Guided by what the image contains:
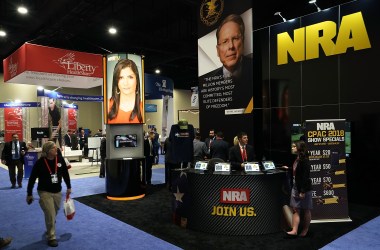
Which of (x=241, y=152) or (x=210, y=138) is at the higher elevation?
(x=210, y=138)

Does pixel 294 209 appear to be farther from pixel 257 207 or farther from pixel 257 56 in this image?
pixel 257 56

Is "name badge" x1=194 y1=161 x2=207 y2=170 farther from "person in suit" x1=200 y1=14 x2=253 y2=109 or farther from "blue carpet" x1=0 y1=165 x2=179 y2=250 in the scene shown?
"person in suit" x1=200 y1=14 x2=253 y2=109

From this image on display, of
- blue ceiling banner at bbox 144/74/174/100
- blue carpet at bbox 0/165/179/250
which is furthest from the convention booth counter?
blue ceiling banner at bbox 144/74/174/100

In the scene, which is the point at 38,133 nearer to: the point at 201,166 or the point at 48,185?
the point at 48,185

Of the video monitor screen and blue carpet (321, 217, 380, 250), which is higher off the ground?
the video monitor screen

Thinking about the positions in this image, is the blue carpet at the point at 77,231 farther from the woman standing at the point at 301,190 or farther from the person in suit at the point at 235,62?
the person in suit at the point at 235,62

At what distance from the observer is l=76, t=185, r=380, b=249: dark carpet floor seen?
3797mm

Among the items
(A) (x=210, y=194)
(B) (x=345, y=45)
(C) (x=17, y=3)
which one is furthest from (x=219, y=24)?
(C) (x=17, y=3)

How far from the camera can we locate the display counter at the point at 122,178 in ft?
20.4

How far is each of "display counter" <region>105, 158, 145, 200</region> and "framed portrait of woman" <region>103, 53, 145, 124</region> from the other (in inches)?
34.5

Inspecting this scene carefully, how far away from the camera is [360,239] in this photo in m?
4.02

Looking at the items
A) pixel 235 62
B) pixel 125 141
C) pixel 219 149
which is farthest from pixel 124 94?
pixel 235 62

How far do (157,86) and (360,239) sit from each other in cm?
1026

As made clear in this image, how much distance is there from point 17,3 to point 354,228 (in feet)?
37.4
